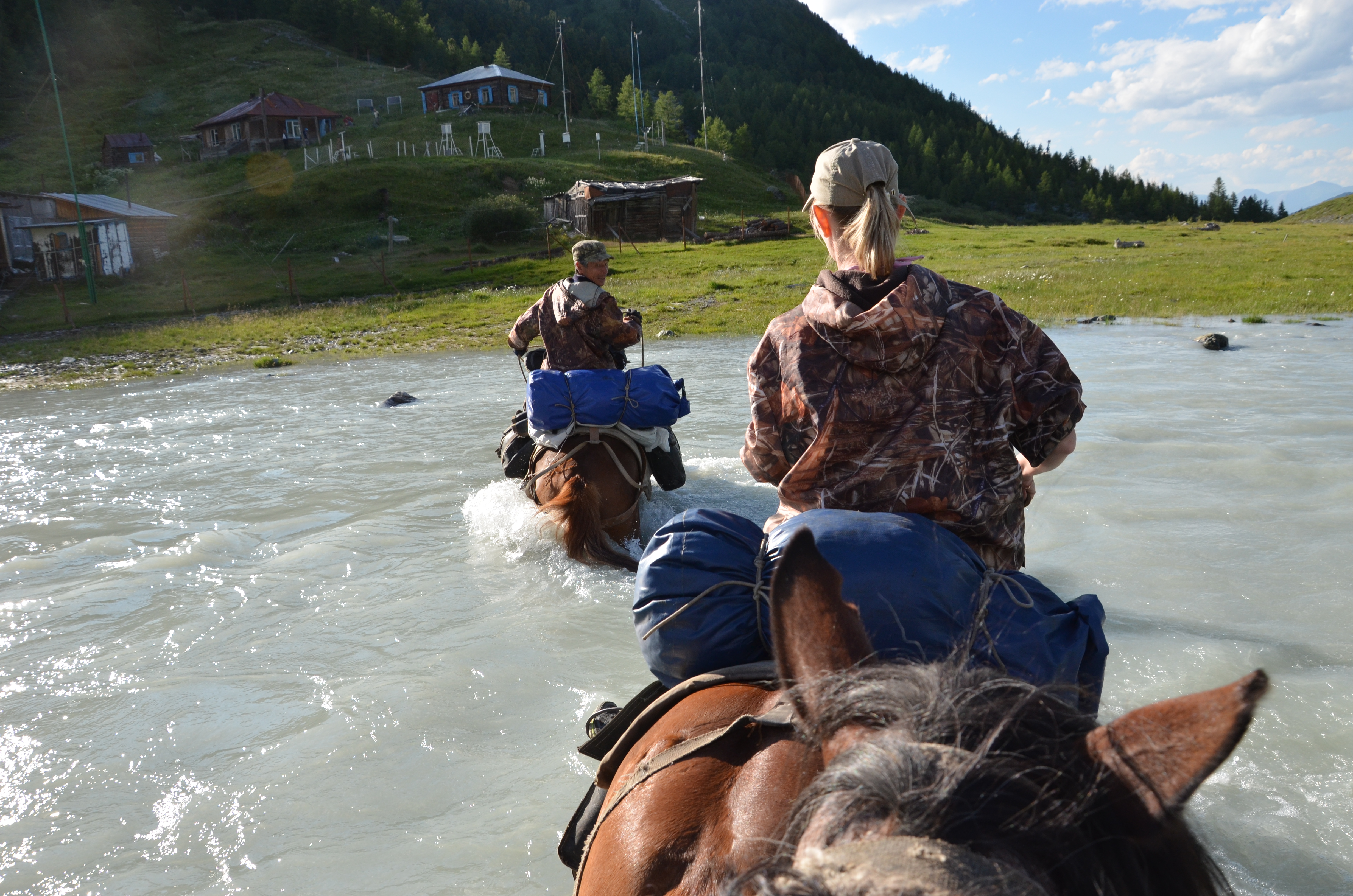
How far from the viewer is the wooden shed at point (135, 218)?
40.0 metres

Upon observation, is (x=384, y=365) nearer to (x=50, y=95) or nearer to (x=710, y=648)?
(x=710, y=648)

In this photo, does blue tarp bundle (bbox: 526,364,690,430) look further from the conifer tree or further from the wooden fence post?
the conifer tree

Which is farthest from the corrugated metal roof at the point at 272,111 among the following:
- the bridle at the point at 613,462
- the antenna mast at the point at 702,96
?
the bridle at the point at 613,462

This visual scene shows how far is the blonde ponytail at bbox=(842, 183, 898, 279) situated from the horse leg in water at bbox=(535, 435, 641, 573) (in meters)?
4.51

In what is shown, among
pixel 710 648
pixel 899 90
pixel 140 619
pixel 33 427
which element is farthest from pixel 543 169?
pixel 899 90

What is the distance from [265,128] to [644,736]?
78441 millimetres

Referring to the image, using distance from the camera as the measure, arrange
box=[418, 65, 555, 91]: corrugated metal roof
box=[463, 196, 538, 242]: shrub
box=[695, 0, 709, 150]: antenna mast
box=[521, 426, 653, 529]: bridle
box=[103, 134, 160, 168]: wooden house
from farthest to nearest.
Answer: box=[418, 65, 555, 91]: corrugated metal roof → box=[103, 134, 160, 168]: wooden house → box=[695, 0, 709, 150]: antenna mast → box=[463, 196, 538, 242]: shrub → box=[521, 426, 653, 529]: bridle

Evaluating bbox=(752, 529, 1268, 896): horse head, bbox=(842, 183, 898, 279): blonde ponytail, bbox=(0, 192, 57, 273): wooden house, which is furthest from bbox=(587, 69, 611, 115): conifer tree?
bbox=(752, 529, 1268, 896): horse head

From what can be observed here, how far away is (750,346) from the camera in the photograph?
18.1 metres

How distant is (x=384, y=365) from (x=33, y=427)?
6.47 m

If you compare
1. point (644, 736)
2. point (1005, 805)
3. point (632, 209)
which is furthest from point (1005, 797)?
point (632, 209)

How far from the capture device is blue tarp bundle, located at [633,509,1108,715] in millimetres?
1819

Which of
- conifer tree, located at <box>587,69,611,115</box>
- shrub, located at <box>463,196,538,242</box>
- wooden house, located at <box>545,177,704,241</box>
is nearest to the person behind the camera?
shrub, located at <box>463,196,538,242</box>

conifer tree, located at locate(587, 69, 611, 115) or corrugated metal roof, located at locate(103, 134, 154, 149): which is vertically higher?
conifer tree, located at locate(587, 69, 611, 115)
